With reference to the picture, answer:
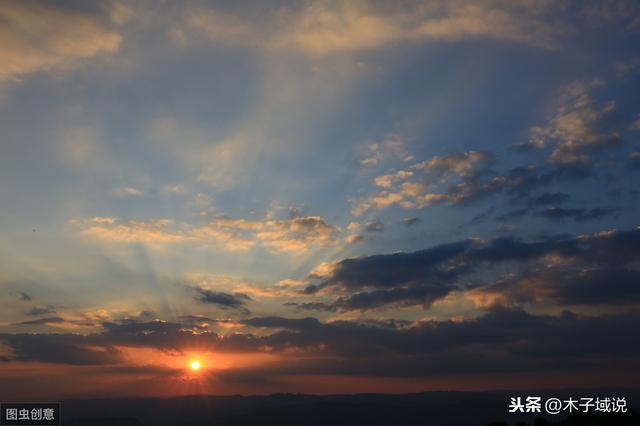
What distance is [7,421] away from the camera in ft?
362

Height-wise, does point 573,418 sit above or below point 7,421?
below

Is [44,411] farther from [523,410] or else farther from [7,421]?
[523,410]

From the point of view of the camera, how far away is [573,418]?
132 metres

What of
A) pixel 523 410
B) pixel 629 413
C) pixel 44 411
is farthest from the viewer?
pixel 629 413

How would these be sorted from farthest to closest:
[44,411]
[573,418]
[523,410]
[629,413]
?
[573,418] < [629,413] < [44,411] < [523,410]

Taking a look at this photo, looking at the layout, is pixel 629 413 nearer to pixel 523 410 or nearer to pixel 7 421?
pixel 523 410

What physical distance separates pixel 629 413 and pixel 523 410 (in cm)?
4950

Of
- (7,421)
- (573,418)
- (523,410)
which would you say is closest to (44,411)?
(7,421)

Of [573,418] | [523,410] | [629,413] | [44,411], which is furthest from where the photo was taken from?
[573,418]

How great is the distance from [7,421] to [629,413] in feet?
448

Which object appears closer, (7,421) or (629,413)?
(7,421)

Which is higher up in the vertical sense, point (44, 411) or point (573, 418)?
point (44, 411)

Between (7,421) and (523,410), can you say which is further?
(7,421)

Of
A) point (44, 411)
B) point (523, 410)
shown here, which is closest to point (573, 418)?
point (523, 410)
